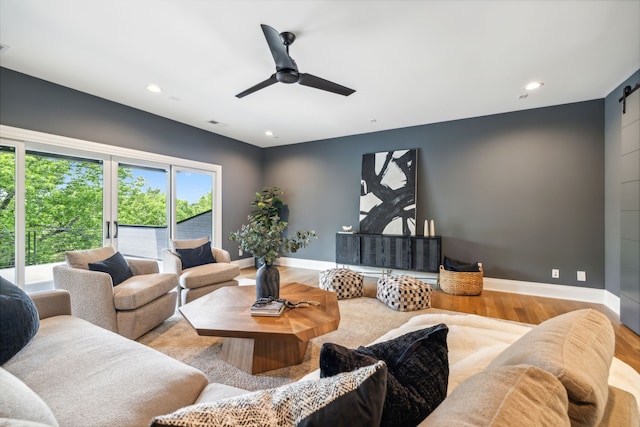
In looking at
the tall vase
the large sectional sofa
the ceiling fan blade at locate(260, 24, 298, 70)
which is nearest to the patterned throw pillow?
the large sectional sofa

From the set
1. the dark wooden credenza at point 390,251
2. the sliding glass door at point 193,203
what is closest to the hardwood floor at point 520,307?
the dark wooden credenza at point 390,251

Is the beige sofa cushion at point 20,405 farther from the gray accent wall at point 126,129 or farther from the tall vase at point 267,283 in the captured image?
the gray accent wall at point 126,129

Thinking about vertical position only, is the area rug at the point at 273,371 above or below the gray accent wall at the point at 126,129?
below

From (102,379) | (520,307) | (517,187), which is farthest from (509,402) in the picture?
(517,187)

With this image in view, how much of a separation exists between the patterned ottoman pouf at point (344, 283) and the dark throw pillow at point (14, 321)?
9.17 ft

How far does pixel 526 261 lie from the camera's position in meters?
3.91

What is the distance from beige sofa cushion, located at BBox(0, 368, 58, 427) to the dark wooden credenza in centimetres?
416

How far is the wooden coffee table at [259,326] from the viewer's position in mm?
1695

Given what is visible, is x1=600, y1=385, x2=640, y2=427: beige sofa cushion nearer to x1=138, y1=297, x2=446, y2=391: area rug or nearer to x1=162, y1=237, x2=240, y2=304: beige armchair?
x1=138, y1=297, x2=446, y2=391: area rug

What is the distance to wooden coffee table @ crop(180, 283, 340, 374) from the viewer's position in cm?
170

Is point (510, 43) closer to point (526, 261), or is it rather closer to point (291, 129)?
point (526, 261)

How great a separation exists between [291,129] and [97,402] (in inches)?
175

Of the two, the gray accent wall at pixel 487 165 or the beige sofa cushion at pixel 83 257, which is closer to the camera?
the beige sofa cushion at pixel 83 257

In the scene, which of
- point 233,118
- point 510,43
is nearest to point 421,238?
point 510,43
